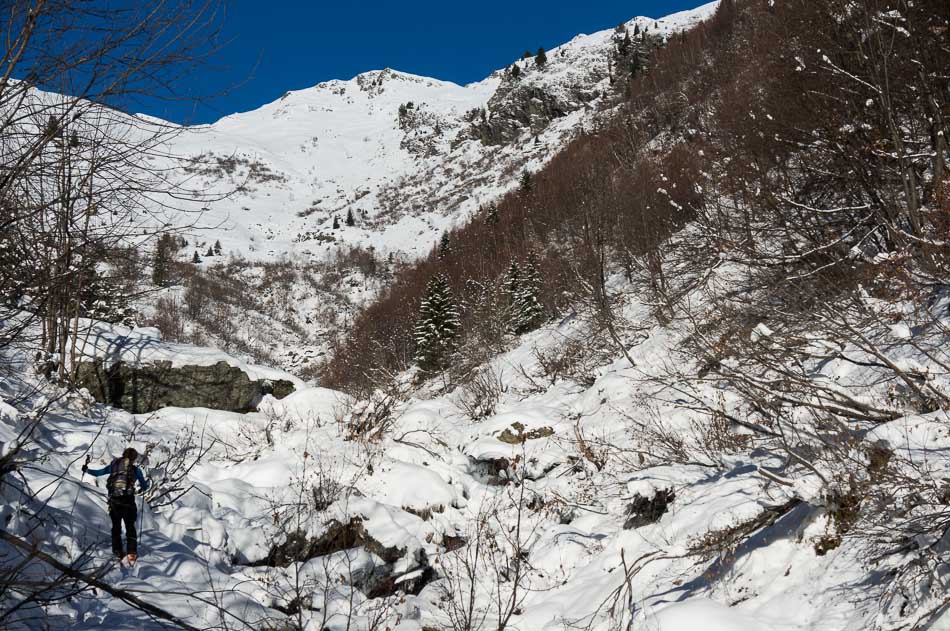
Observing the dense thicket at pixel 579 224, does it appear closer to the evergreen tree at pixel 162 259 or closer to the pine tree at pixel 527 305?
the pine tree at pixel 527 305

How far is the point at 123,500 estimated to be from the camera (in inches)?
213

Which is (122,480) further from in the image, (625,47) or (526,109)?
(625,47)

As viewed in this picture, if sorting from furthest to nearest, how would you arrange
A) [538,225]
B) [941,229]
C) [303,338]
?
1. [303,338]
2. [538,225]
3. [941,229]

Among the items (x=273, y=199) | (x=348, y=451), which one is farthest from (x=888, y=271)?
(x=273, y=199)

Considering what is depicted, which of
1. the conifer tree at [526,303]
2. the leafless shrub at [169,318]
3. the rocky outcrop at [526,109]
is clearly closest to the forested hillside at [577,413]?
the conifer tree at [526,303]

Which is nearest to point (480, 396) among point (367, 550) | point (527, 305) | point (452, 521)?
point (452, 521)

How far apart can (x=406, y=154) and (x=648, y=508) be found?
323ft

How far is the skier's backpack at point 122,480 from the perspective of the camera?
5457mm

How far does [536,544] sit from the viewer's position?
7.21 m

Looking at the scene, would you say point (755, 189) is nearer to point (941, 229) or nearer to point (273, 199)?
point (941, 229)

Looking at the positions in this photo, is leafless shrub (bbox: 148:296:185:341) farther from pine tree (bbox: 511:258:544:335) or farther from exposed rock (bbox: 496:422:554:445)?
exposed rock (bbox: 496:422:554:445)

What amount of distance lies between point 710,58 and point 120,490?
38.8 metres

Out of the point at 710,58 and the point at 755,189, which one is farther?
the point at 710,58

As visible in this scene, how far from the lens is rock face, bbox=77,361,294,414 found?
11641 millimetres
